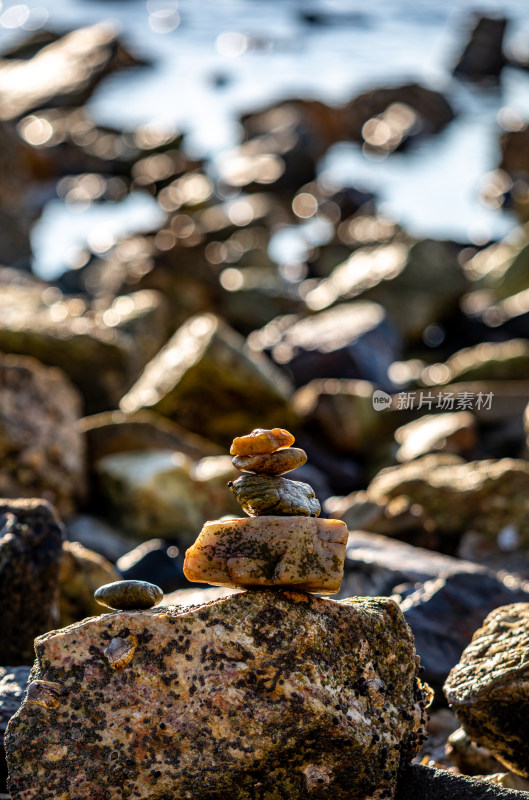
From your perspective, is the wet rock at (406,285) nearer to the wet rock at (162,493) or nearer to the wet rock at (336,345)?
the wet rock at (336,345)

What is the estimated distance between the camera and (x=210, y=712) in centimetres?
344

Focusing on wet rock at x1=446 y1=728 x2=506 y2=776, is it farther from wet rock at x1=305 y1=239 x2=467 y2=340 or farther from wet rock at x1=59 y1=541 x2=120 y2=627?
wet rock at x1=305 y1=239 x2=467 y2=340

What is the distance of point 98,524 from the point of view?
8.17 m

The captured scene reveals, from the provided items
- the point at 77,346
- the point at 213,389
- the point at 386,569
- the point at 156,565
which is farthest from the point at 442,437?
the point at 386,569

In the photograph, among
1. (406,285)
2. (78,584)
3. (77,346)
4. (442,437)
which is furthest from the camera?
(406,285)

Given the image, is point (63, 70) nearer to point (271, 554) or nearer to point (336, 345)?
point (336, 345)

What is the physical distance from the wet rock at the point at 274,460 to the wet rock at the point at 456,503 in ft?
13.2

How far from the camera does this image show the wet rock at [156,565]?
22.3 feet

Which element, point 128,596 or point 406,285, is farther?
point 406,285

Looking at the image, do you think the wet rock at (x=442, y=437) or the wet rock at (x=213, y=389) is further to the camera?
the wet rock at (x=213, y=389)

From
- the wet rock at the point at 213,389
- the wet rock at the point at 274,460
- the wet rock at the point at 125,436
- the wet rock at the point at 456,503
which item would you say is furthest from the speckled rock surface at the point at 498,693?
the wet rock at the point at 213,389

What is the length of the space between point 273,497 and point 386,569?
2372 mm

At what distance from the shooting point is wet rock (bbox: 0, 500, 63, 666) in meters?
4.77

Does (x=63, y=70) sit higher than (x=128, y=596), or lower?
lower
